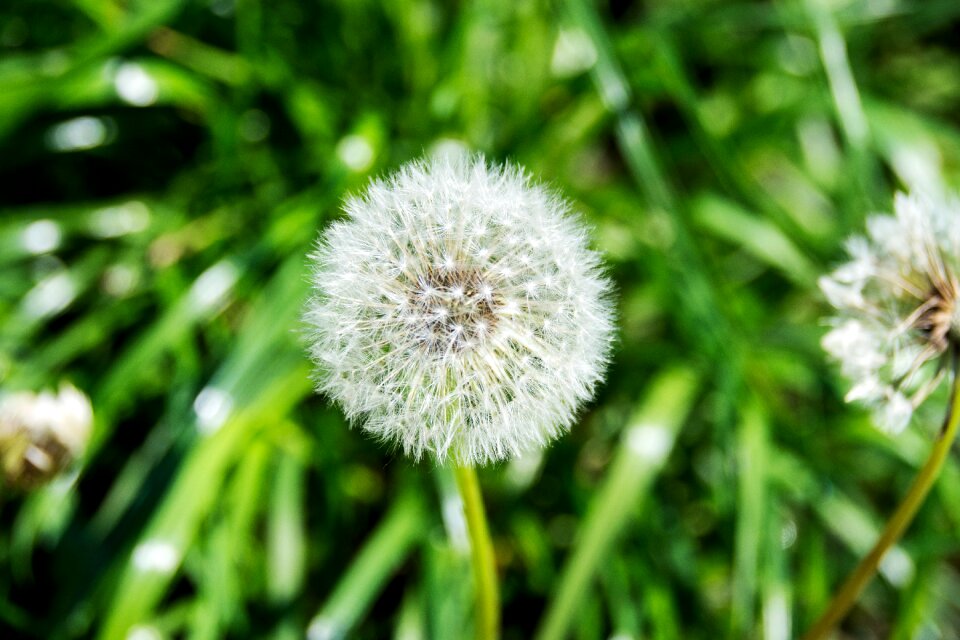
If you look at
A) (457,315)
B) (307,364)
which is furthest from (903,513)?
(307,364)

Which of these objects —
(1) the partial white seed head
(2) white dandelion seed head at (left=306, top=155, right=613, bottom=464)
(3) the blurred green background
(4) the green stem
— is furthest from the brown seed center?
(1) the partial white seed head

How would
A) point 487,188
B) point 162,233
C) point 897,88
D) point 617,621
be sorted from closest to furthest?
point 487,188
point 617,621
point 162,233
point 897,88

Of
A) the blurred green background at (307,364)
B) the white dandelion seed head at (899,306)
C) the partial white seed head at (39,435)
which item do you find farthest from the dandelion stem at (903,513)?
the partial white seed head at (39,435)

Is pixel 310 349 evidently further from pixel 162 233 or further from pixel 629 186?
pixel 629 186

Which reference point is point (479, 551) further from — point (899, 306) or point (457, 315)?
point (899, 306)

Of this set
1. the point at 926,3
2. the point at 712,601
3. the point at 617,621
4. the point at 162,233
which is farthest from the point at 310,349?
the point at 926,3

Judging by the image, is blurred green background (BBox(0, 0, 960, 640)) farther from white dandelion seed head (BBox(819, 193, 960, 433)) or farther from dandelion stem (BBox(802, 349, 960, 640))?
white dandelion seed head (BBox(819, 193, 960, 433))
